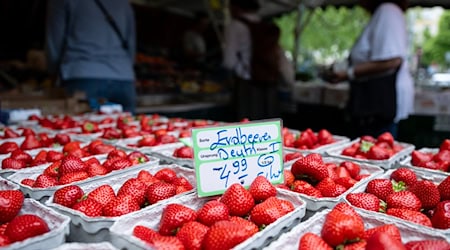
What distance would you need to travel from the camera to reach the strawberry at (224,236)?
3.01 ft

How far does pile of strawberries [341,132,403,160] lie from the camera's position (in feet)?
5.86

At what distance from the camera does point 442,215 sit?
42.1 inches

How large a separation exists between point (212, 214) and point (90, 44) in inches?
99.0

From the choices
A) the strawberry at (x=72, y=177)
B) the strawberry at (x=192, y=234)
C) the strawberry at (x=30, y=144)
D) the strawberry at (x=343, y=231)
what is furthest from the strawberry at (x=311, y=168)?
the strawberry at (x=30, y=144)

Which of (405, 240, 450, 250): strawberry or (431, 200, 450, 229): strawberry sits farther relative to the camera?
(431, 200, 450, 229): strawberry

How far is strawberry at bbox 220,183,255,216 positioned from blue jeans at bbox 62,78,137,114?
2.37 metres

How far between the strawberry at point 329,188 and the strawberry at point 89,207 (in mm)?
713

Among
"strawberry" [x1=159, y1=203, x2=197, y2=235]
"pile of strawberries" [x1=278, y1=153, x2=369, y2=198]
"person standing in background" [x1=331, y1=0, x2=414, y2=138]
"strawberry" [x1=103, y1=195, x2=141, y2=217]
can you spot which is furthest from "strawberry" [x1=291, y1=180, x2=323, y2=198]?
"person standing in background" [x1=331, y1=0, x2=414, y2=138]

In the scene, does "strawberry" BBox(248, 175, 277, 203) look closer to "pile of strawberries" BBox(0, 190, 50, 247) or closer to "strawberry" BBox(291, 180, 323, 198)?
"strawberry" BBox(291, 180, 323, 198)

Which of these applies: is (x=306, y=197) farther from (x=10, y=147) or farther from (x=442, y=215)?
(x=10, y=147)

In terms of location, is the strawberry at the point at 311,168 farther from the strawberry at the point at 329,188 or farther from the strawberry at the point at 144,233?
the strawberry at the point at 144,233

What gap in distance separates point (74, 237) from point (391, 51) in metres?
2.44

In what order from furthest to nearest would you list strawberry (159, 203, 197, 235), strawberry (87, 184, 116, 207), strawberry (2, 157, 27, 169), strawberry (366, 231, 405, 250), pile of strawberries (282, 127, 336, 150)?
pile of strawberries (282, 127, 336, 150), strawberry (2, 157, 27, 169), strawberry (87, 184, 116, 207), strawberry (159, 203, 197, 235), strawberry (366, 231, 405, 250)

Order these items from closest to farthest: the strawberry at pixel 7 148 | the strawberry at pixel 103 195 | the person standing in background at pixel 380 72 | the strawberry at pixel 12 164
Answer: the strawberry at pixel 103 195, the strawberry at pixel 12 164, the strawberry at pixel 7 148, the person standing in background at pixel 380 72
